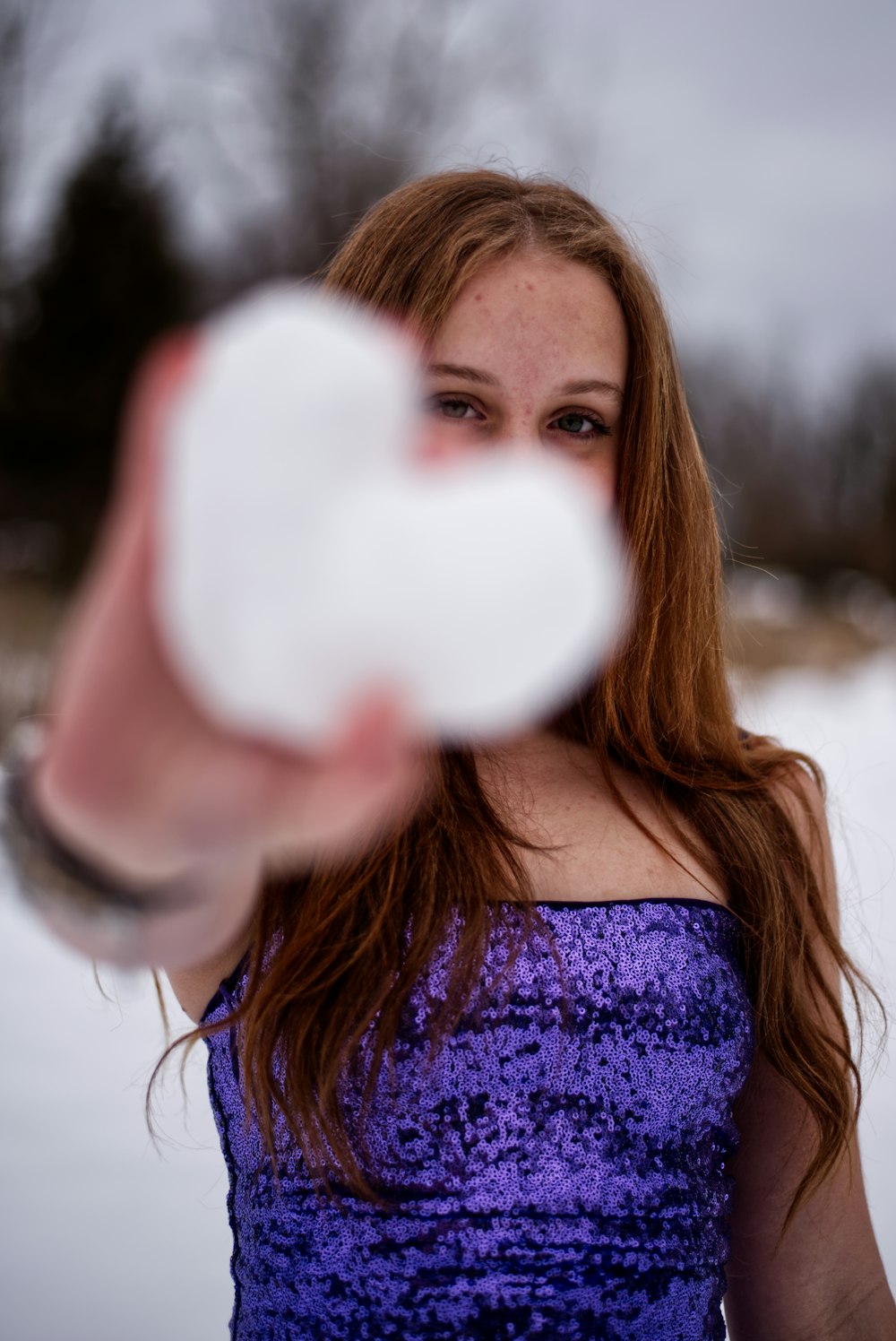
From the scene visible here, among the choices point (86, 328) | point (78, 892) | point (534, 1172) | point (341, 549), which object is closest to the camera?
point (341, 549)

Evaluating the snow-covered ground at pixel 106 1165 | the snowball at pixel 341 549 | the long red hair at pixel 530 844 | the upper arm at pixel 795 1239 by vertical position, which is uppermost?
the snowball at pixel 341 549

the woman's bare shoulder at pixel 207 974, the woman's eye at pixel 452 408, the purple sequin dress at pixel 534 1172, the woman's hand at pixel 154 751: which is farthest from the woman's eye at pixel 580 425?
the woman's hand at pixel 154 751

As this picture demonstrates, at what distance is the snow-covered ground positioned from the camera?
6.22ft

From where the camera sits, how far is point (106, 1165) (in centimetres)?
213

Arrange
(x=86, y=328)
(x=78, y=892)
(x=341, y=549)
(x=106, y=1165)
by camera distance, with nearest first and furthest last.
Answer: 1. (x=341, y=549)
2. (x=78, y=892)
3. (x=106, y=1165)
4. (x=86, y=328)

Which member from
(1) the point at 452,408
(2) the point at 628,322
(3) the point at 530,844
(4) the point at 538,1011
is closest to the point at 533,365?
(1) the point at 452,408

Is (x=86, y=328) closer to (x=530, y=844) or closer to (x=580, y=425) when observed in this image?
(x=580, y=425)

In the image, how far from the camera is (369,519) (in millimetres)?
396

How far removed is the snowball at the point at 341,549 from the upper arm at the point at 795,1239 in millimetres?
1058

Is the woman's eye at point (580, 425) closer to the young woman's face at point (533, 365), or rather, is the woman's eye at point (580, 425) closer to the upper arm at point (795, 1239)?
the young woman's face at point (533, 365)

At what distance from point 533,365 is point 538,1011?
25.3 inches

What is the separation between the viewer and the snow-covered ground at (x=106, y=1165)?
1.90 metres

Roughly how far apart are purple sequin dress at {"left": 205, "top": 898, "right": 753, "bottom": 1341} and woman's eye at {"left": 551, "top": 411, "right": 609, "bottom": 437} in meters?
0.50

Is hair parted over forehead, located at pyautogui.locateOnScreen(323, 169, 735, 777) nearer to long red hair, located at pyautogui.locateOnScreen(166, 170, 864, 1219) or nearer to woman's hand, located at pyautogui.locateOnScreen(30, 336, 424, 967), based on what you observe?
long red hair, located at pyautogui.locateOnScreen(166, 170, 864, 1219)
